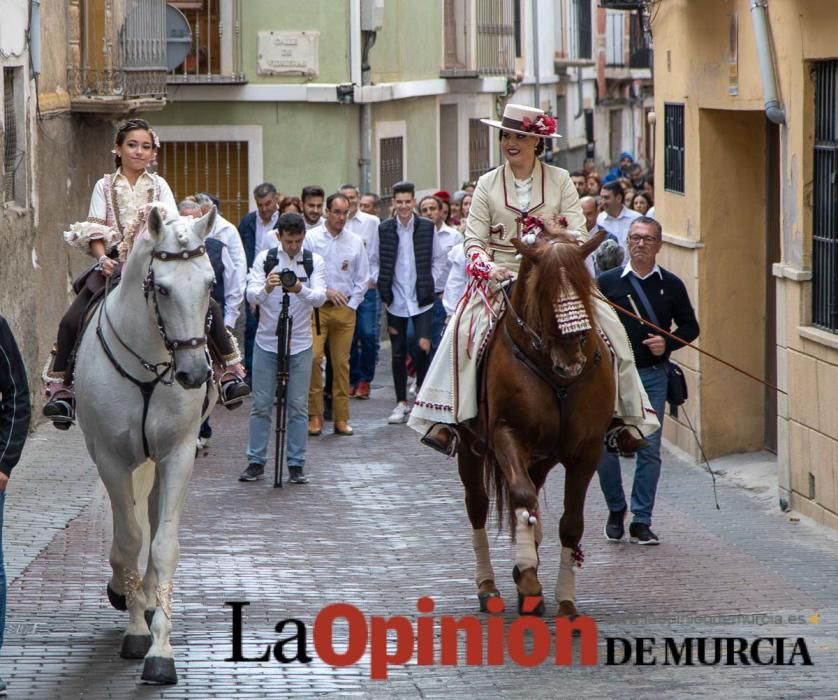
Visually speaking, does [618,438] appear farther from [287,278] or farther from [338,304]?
[338,304]

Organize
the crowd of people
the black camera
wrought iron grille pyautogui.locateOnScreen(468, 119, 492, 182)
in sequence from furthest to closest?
wrought iron grille pyautogui.locateOnScreen(468, 119, 492, 182), the black camera, the crowd of people

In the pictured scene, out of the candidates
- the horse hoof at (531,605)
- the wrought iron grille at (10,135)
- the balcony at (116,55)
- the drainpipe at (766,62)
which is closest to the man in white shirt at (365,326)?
the balcony at (116,55)

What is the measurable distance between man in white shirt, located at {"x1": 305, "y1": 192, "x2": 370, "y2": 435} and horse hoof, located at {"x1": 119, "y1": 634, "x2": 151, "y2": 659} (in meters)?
7.60

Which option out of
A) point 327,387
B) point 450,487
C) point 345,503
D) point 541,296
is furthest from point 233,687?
point 327,387

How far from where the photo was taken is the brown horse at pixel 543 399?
28.8 feet

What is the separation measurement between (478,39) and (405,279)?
19.6 metres

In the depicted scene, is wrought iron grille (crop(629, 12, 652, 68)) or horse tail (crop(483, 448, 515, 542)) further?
wrought iron grille (crop(629, 12, 652, 68))

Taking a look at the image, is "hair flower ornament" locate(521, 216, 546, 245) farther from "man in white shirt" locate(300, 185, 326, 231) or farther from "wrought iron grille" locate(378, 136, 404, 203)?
"wrought iron grille" locate(378, 136, 404, 203)

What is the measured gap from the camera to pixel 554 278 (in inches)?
344

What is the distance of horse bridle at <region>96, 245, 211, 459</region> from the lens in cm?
788

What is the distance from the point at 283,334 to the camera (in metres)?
14.3

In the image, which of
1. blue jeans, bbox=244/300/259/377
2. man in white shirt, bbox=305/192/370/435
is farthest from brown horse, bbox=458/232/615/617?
blue jeans, bbox=244/300/259/377

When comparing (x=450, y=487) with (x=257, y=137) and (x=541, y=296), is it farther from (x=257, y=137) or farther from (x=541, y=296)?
(x=257, y=137)

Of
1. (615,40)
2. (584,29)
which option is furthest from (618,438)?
(615,40)
